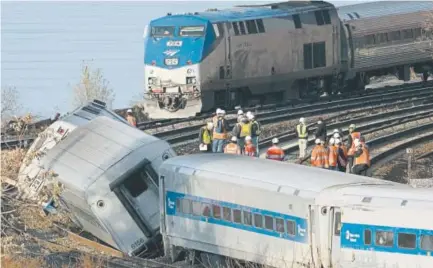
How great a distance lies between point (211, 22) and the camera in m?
34.2

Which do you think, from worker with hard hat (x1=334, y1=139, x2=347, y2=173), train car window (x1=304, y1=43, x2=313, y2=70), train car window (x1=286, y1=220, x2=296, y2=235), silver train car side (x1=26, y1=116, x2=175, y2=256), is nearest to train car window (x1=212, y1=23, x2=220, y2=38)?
train car window (x1=304, y1=43, x2=313, y2=70)

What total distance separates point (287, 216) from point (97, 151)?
591 centimetres

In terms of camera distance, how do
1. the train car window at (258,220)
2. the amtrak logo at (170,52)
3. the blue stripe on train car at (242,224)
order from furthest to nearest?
the amtrak logo at (170,52) < the train car window at (258,220) < the blue stripe on train car at (242,224)

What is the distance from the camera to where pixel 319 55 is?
3831cm

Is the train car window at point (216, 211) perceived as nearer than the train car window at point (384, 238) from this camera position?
No

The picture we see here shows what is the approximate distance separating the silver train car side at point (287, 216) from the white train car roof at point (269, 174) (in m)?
0.02

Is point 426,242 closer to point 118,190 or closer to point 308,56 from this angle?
point 118,190

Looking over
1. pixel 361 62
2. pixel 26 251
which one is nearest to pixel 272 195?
pixel 26 251

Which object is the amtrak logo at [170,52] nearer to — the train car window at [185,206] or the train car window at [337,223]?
the train car window at [185,206]

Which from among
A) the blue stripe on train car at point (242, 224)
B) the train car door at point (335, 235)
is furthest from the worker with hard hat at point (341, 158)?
the train car door at point (335, 235)

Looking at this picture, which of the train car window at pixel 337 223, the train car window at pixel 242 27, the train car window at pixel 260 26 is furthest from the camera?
the train car window at pixel 260 26

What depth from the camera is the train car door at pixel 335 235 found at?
1506 centimetres

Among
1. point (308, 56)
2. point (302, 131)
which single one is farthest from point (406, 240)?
point (308, 56)

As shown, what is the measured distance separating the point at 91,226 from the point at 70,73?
230 feet
